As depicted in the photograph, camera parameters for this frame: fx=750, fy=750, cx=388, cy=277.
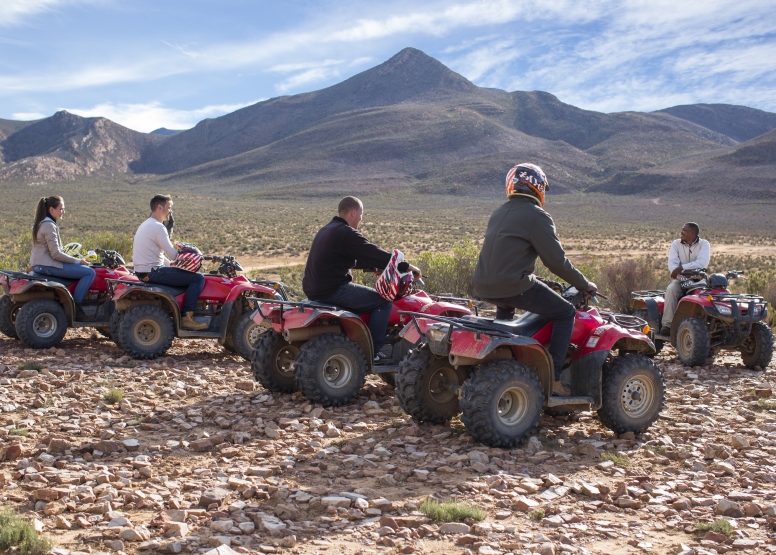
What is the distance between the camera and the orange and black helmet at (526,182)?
19.9 ft

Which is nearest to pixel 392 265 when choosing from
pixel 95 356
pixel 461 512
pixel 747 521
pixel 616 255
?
pixel 461 512

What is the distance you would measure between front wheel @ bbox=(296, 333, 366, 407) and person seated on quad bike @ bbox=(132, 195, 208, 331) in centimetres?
325

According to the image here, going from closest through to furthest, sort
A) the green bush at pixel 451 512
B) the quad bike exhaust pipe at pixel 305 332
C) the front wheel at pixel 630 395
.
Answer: the green bush at pixel 451 512 → the front wheel at pixel 630 395 → the quad bike exhaust pipe at pixel 305 332

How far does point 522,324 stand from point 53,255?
6845mm

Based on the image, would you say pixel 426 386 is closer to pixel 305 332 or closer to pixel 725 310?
pixel 305 332

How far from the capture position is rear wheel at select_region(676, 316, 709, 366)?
9.88 m

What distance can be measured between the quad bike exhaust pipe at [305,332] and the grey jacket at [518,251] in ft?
6.63

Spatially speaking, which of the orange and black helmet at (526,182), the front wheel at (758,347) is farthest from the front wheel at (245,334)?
the front wheel at (758,347)

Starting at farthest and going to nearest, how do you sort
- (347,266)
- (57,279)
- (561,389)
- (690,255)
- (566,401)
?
1. (690,255)
2. (57,279)
3. (347,266)
4. (561,389)
5. (566,401)

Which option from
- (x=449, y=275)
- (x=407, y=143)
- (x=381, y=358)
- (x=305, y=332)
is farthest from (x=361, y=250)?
(x=407, y=143)

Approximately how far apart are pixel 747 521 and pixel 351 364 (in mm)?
3781

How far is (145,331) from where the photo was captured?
Answer: 9703 mm

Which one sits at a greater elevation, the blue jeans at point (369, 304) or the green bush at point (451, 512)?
the blue jeans at point (369, 304)

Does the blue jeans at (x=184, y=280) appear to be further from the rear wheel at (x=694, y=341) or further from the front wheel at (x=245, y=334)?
the rear wheel at (x=694, y=341)
